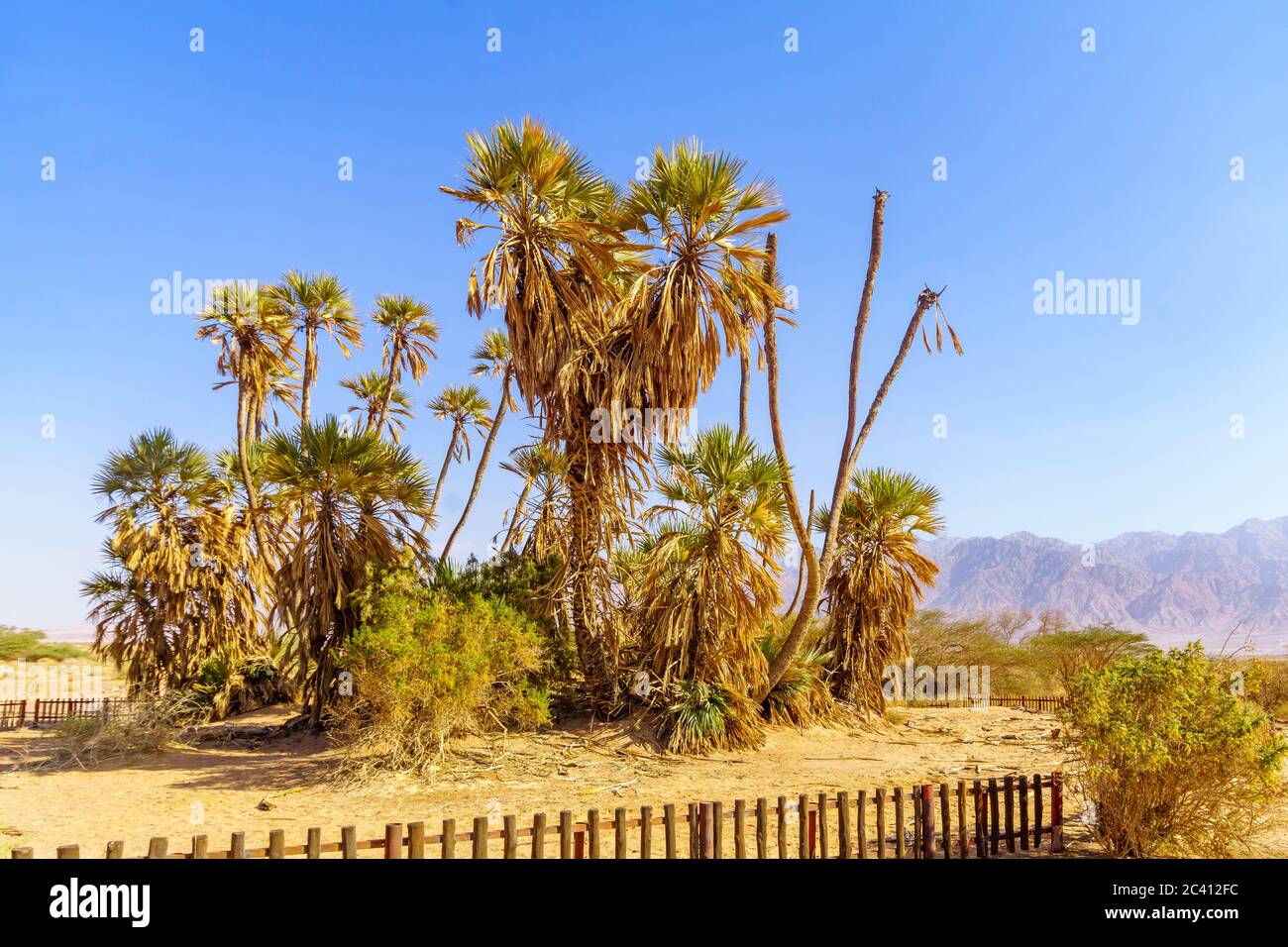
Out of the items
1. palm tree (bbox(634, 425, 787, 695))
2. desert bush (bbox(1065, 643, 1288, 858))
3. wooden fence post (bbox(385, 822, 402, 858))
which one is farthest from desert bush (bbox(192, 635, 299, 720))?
desert bush (bbox(1065, 643, 1288, 858))

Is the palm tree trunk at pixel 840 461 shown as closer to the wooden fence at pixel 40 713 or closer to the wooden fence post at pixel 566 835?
the wooden fence post at pixel 566 835

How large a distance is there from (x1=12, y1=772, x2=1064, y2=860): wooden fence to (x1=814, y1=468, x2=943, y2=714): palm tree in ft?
24.6

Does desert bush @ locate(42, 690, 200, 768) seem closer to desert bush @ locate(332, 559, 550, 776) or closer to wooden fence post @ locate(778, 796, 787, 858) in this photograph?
desert bush @ locate(332, 559, 550, 776)

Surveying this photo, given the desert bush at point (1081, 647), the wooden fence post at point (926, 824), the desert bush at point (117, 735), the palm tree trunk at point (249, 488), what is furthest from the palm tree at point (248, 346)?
the desert bush at point (1081, 647)

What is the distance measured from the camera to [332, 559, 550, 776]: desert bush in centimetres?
1156

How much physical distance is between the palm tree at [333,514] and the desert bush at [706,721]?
537 cm

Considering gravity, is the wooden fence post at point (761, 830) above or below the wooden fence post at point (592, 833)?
below

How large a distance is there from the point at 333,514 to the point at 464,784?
5.20 m

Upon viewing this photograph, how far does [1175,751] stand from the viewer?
7113mm

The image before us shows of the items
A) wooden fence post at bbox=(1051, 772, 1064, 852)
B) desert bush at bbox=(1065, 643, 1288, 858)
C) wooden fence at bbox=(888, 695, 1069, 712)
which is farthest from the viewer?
wooden fence at bbox=(888, 695, 1069, 712)

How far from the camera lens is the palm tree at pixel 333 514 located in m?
13.7

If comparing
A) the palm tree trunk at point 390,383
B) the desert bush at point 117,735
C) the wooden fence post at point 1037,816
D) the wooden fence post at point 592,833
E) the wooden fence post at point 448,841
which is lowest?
the desert bush at point 117,735

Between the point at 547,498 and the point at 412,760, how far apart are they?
15.8 feet
